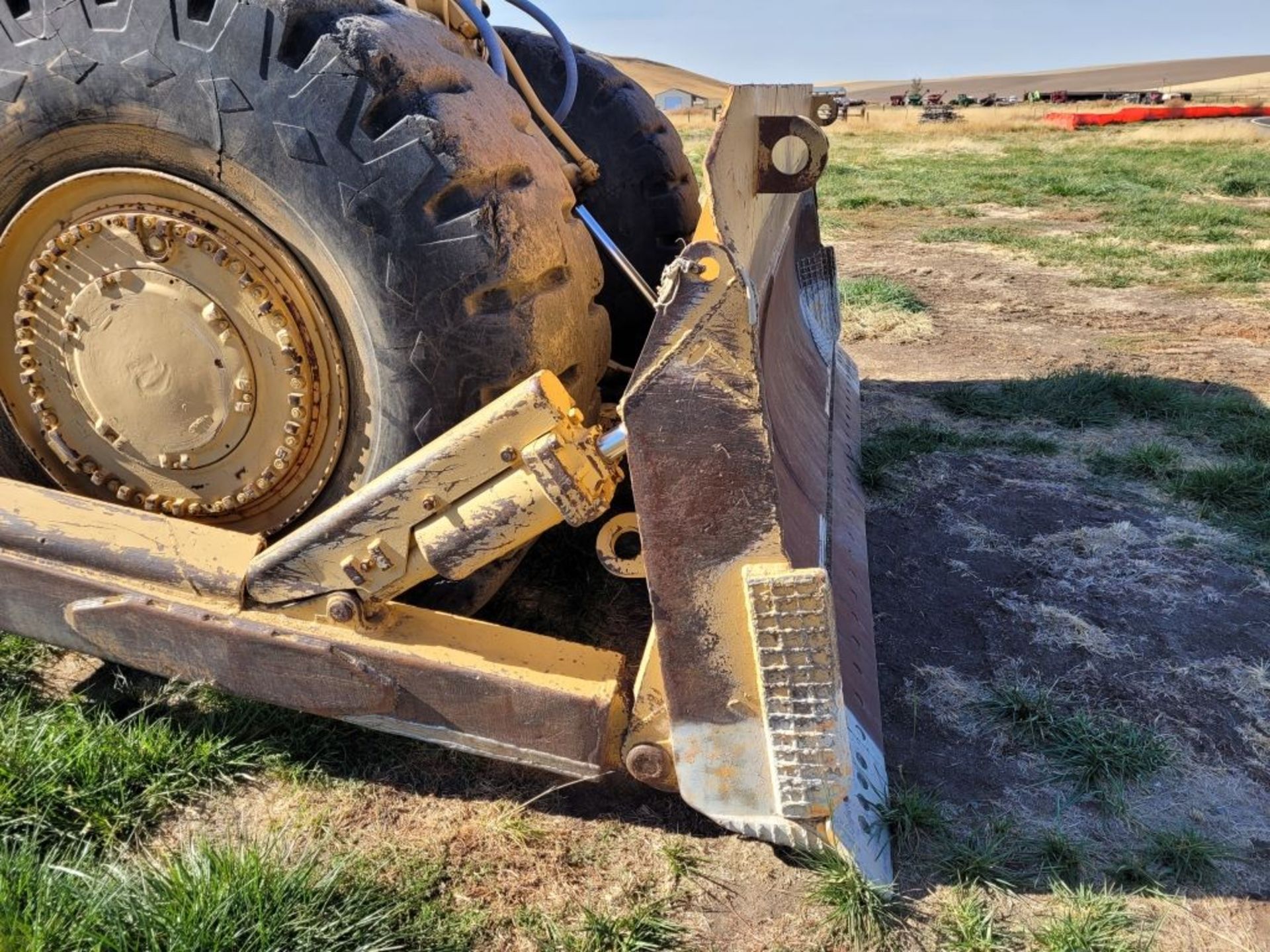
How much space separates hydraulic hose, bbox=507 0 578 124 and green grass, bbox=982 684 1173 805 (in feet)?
6.59

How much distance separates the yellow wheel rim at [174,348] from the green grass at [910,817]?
1.39m

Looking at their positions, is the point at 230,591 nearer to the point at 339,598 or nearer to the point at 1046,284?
the point at 339,598

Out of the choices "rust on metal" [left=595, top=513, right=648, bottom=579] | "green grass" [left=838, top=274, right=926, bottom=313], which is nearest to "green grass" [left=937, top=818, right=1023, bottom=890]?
"rust on metal" [left=595, top=513, right=648, bottom=579]

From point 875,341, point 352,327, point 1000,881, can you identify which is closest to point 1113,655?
point 1000,881

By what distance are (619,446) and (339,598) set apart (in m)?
0.65

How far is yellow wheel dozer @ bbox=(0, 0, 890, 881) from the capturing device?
5.49 ft

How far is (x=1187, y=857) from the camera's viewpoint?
2016mm

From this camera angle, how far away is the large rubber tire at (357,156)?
176 cm

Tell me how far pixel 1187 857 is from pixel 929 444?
2.38m

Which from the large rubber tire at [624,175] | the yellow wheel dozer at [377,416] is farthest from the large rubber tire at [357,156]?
the large rubber tire at [624,175]

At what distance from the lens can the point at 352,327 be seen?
191 centimetres

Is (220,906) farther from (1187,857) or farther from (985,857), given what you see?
(1187,857)

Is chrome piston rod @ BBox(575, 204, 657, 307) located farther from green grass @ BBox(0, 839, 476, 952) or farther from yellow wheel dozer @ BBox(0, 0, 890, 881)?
green grass @ BBox(0, 839, 476, 952)

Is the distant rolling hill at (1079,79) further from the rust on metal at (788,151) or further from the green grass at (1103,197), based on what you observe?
the rust on metal at (788,151)
